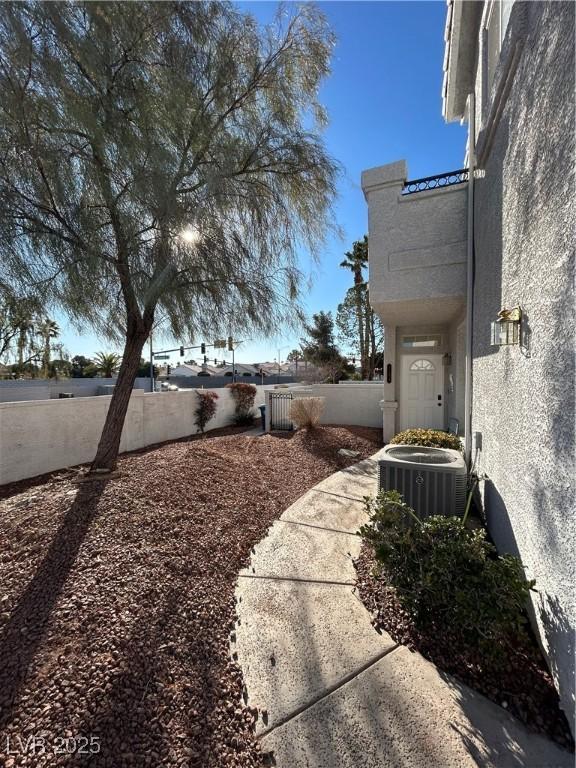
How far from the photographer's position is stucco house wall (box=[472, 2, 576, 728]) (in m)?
1.93

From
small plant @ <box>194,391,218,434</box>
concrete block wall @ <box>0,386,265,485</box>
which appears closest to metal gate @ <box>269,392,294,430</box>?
small plant @ <box>194,391,218,434</box>

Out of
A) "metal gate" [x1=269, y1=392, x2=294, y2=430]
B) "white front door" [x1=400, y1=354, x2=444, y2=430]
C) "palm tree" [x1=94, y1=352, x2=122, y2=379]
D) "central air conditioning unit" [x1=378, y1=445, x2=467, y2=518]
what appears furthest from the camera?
"palm tree" [x1=94, y1=352, x2=122, y2=379]

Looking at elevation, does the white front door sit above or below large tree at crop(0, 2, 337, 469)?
below

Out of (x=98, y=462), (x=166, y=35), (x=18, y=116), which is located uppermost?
(x=166, y=35)

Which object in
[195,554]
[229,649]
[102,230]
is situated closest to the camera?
[229,649]

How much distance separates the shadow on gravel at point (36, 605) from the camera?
80.4 inches

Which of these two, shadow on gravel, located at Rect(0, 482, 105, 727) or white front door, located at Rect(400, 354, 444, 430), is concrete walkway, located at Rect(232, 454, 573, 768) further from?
white front door, located at Rect(400, 354, 444, 430)

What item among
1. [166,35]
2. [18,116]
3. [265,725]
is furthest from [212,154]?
[265,725]

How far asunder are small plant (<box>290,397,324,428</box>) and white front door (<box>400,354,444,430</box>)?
2353mm

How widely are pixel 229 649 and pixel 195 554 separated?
3.60 ft

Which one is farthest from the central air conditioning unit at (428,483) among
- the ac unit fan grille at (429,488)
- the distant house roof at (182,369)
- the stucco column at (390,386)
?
the distant house roof at (182,369)

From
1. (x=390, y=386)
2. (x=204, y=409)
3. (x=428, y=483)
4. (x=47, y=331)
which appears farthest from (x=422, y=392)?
(x=47, y=331)

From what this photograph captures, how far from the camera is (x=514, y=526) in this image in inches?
113

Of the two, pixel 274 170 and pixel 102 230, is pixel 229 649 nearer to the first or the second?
Answer: pixel 102 230
